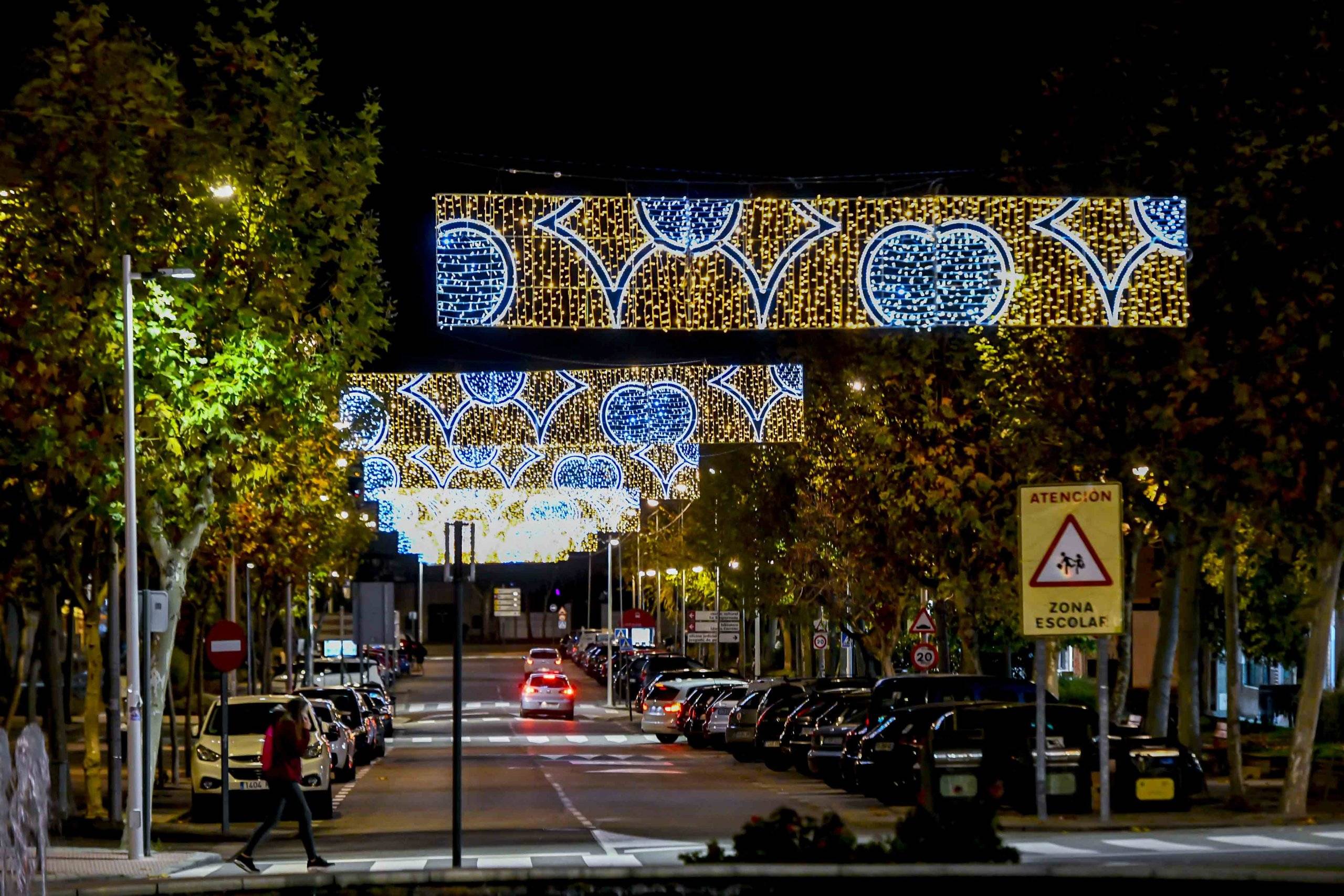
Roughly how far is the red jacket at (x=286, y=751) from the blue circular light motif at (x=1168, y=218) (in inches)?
423

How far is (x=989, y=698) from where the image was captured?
32.1 m

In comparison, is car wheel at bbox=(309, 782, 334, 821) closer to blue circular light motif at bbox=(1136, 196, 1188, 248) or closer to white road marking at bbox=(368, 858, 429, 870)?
white road marking at bbox=(368, 858, 429, 870)

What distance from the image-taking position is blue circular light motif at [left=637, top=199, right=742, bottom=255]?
21.0m

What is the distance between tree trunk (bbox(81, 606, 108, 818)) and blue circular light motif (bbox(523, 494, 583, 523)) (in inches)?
1725

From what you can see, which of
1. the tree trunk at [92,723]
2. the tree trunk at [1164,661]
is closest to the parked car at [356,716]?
the tree trunk at [92,723]

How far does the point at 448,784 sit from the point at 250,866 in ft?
52.4

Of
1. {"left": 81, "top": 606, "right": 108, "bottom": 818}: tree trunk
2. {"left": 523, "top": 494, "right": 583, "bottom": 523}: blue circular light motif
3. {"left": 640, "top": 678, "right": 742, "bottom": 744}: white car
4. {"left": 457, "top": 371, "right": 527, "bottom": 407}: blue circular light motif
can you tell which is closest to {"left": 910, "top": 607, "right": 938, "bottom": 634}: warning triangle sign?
{"left": 640, "top": 678, "right": 742, "bottom": 744}: white car

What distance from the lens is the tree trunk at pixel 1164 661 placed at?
32250 millimetres

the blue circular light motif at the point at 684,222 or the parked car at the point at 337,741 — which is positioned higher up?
the blue circular light motif at the point at 684,222

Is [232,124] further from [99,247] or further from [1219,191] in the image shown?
[1219,191]

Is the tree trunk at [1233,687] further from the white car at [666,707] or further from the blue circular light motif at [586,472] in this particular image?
the blue circular light motif at [586,472]

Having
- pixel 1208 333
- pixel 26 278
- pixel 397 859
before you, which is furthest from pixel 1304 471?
pixel 26 278

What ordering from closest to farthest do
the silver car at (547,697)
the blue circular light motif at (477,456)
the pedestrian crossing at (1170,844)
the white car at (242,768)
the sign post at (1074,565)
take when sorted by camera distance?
1. the pedestrian crossing at (1170,844)
2. the sign post at (1074,565)
3. the white car at (242,768)
4. the blue circular light motif at (477,456)
5. the silver car at (547,697)

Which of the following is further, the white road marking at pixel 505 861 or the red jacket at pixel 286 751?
the red jacket at pixel 286 751
